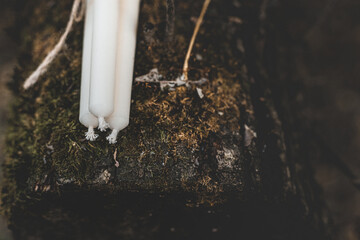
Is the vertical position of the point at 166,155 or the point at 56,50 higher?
the point at 56,50

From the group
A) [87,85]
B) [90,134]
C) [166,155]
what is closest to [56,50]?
[87,85]

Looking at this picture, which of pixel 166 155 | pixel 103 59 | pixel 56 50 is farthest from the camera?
pixel 56 50

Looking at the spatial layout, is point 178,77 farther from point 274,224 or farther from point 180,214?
point 274,224

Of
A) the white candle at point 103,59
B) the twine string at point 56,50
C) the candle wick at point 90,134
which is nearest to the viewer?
the white candle at point 103,59

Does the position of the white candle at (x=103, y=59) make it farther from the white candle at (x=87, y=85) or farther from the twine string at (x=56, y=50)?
the twine string at (x=56, y=50)

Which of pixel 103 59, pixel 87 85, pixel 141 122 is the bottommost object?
pixel 141 122

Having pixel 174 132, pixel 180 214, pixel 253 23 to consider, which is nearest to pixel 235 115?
pixel 174 132

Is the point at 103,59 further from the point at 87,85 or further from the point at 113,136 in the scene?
the point at 113,136

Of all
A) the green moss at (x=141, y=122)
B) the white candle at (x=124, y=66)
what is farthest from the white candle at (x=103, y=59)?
the green moss at (x=141, y=122)
